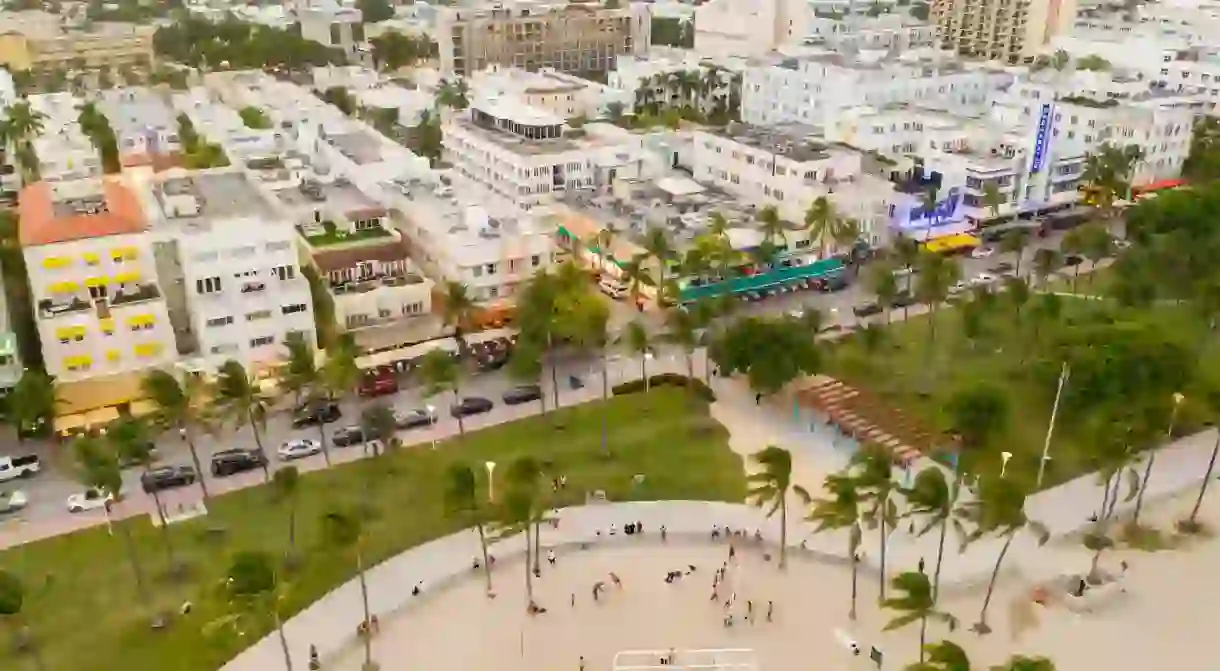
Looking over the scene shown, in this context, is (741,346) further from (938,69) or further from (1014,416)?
(938,69)

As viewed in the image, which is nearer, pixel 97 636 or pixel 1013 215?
pixel 97 636

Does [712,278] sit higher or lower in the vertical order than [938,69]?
lower

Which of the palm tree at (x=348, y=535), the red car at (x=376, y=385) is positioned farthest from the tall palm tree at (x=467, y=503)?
the red car at (x=376, y=385)

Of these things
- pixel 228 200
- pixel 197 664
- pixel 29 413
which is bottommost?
pixel 197 664

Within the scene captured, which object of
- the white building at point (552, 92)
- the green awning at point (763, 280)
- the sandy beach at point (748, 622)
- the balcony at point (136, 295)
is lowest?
the sandy beach at point (748, 622)

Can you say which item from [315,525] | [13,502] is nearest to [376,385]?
[315,525]

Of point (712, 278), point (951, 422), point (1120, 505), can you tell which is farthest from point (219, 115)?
point (1120, 505)

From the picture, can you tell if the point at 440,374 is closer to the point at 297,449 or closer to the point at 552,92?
the point at 297,449

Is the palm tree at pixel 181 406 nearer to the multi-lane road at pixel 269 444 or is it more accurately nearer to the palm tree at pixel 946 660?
the multi-lane road at pixel 269 444
